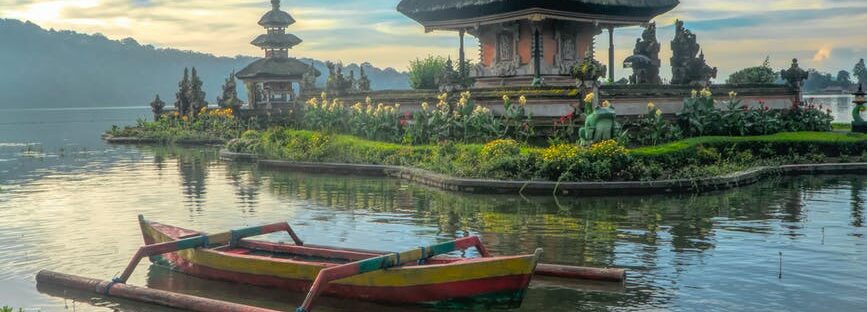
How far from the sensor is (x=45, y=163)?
40.5m

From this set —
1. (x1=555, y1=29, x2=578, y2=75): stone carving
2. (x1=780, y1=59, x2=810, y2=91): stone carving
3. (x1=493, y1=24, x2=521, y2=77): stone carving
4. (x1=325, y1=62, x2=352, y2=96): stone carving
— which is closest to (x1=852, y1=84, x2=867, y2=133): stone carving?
(x1=780, y1=59, x2=810, y2=91): stone carving

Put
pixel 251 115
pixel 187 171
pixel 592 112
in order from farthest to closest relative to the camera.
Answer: pixel 251 115
pixel 187 171
pixel 592 112

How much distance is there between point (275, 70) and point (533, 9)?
34.2 metres

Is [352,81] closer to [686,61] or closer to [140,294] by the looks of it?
[686,61]

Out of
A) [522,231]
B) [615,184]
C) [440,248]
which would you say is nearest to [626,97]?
[615,184]

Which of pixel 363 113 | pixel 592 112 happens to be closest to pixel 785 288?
pixel 592 112

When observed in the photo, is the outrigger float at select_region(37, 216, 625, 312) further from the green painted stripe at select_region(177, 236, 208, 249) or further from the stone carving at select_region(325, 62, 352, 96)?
the stone carving at select_region(325, 62, 352, 96)

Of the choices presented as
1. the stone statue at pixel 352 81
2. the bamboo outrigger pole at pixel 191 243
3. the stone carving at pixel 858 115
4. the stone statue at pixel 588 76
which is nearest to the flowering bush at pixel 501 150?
the stone statue at pixel 588 76

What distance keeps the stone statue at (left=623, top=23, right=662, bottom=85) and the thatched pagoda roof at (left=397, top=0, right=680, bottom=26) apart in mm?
917

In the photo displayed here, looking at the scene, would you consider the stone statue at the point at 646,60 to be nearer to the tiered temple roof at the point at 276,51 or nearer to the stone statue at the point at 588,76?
the stone statue at the point at 588,76

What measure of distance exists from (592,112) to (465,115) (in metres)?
4.80

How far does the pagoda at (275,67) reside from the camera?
66938 mm

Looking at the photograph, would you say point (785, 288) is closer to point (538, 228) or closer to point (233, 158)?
point (538, 228)

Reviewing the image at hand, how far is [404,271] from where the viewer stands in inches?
453
